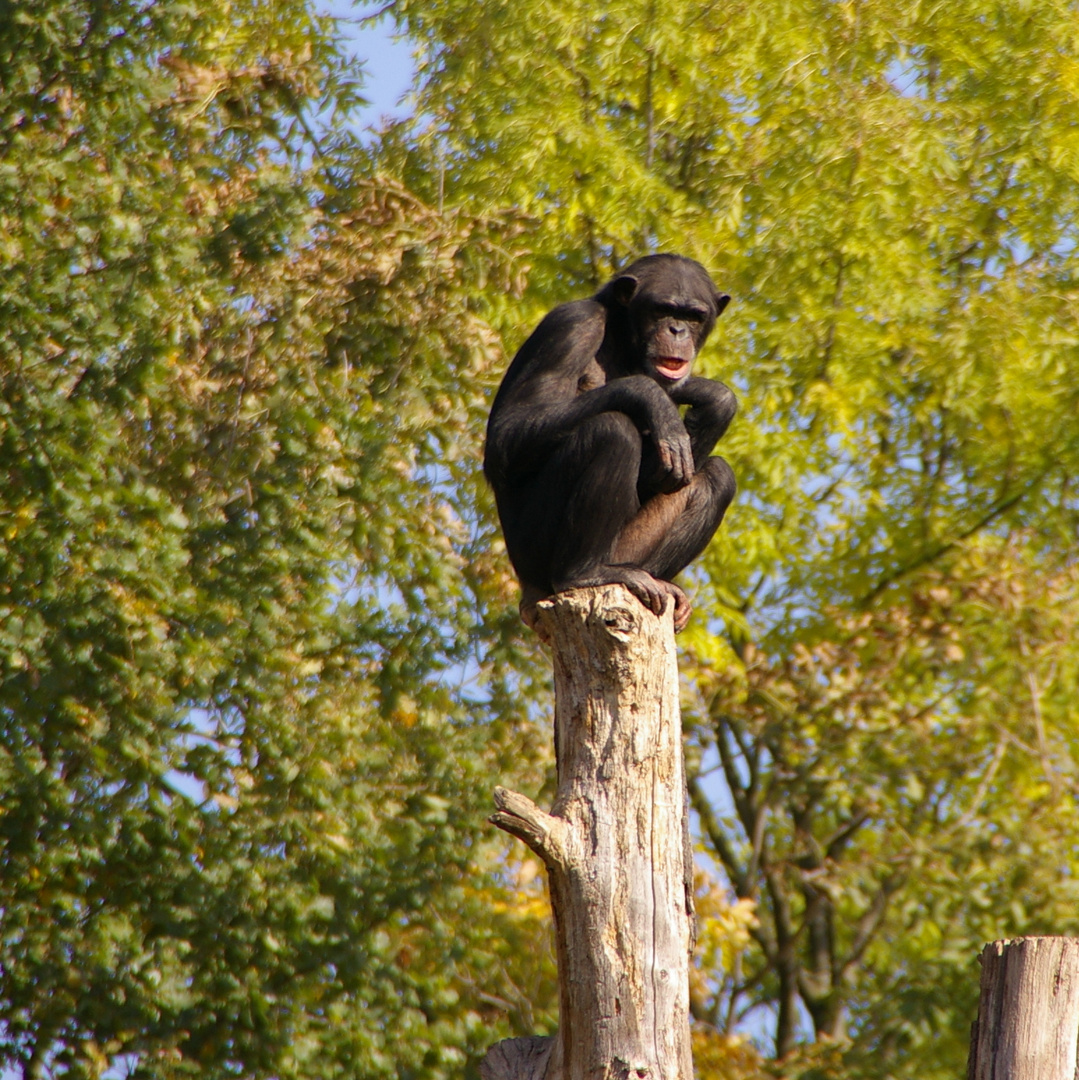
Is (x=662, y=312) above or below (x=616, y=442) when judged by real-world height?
above

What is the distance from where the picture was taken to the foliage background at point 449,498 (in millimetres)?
7172

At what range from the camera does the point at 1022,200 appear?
12.0m

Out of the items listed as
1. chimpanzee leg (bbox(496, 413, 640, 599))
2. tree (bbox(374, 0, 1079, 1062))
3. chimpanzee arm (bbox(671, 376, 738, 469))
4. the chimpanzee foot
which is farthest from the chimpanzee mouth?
tree (bbox(374, 0, 1079, 1062))

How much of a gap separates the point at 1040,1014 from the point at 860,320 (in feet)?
26.1

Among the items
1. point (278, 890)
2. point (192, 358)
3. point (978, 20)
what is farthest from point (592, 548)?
point (978, 20)

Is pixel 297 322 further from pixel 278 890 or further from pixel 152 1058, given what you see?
pixel 152 1058

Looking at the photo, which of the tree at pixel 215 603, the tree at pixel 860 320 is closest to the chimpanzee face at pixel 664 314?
the tree at pixel 215 603

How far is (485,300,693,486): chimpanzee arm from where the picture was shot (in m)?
5.04

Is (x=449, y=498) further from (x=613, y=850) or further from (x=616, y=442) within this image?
(x=613, y=850)

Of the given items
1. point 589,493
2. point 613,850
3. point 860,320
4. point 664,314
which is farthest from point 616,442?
point 860,320

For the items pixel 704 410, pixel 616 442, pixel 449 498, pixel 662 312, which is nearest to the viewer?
pixel 616 442

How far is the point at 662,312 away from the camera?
17.4ft

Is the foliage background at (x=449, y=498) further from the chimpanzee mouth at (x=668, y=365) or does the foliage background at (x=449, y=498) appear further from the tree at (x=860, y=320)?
the chimpanzee mouth at (x=668, y=365)

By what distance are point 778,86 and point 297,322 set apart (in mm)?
5174
